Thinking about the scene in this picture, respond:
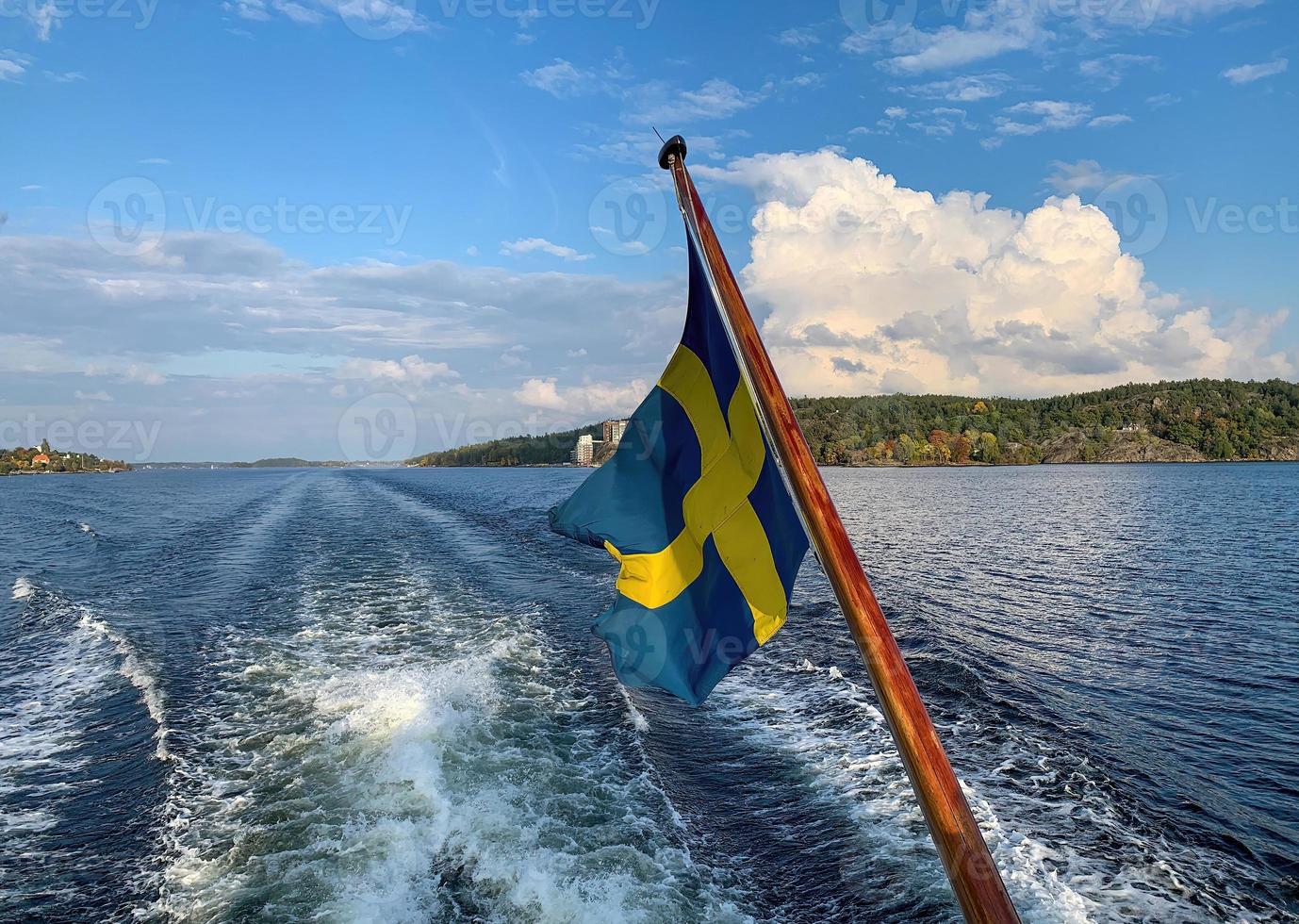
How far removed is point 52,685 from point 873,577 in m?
21.9

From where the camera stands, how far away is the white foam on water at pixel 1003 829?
7.34m

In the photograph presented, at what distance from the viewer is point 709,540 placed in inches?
179

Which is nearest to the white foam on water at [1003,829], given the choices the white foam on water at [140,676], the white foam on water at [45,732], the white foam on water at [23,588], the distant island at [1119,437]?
the white foam on water at [140,676]

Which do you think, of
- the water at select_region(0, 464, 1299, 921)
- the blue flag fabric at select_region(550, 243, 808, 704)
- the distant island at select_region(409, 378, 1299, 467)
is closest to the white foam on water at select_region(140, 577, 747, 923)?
the water at select_region(0, 464, 1299, 921)

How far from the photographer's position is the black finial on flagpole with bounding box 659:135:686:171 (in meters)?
3.43

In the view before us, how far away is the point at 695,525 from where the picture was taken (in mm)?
4691

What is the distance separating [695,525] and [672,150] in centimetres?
230

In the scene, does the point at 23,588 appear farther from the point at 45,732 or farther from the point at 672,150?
the point at 672,150

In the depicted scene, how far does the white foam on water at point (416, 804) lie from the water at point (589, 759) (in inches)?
1.9

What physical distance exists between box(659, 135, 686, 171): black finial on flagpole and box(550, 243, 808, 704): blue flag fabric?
679 mm

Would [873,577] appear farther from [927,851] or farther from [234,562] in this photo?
[234,562]

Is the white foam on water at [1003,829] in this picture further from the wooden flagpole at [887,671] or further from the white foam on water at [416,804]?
the wooden flagpole at [887,671]

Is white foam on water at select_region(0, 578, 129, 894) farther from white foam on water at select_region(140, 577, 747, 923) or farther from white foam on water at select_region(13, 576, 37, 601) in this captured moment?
white foam on water at select_region(13, 576, 37, 601)

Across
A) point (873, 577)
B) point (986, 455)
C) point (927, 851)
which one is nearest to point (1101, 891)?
point (927, 851)
